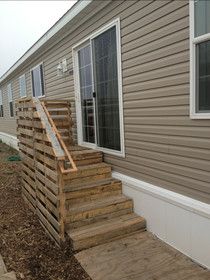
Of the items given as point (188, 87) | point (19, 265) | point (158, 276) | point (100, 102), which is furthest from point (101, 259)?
point (100, 102)

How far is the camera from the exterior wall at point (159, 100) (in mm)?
3492

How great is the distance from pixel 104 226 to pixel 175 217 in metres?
0.98

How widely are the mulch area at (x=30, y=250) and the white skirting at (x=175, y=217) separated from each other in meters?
1.17

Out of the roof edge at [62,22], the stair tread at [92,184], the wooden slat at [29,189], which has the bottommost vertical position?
the wooden slat at [29,189]

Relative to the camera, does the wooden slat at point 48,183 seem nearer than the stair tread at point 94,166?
Yes

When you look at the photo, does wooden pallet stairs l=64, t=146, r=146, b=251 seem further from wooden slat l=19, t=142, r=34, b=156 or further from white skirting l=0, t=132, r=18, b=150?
white skirting l=0, t=132, r=18, b=150

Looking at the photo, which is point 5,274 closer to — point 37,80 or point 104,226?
point 104,226

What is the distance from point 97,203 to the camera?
461 cm

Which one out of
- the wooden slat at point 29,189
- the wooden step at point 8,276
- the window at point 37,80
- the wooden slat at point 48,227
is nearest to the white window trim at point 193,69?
the wooden slat at point 48,227

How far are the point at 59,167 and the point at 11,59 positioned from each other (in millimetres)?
36502

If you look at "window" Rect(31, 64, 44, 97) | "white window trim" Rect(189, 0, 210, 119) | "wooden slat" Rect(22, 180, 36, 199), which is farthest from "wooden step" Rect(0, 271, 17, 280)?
"window" Rect(31, 64, 44, 97)

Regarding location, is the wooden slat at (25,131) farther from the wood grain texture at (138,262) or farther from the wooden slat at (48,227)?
the wood grain texture at (138,262)

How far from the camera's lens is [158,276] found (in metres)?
3.39

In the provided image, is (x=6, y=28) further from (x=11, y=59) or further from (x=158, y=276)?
(x=158, y=276)
